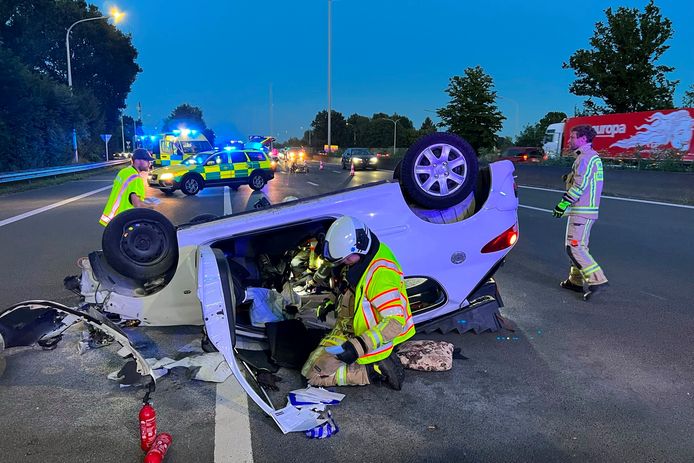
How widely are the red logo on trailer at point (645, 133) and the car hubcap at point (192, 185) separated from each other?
18.3 metres

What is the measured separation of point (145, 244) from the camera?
410 cm

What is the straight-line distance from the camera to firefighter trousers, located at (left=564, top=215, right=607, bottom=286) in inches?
219

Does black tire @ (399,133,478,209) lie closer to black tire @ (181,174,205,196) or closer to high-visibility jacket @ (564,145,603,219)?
high-visibility jacket @ (564,145,603,219)

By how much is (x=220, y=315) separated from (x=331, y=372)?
962 millimetres

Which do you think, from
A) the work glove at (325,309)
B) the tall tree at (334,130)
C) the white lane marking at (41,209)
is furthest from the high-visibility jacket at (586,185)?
the tall tree at (334,130)

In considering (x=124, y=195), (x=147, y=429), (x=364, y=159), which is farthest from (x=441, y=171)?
(x=364, y=159)

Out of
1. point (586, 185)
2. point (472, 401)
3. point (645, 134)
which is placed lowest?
point (472, 401)

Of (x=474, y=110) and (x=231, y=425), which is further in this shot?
(x=474, y=110)

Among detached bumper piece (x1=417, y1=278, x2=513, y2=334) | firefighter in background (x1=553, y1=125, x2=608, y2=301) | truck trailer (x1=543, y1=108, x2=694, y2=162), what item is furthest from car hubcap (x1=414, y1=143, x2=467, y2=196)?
truck trailer (x1=543, y1=108, x2=694, y2=162)

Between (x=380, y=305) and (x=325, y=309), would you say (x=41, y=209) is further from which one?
(x=380, y=305)

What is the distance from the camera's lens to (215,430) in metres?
2.98

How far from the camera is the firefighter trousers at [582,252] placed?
555 centimetres

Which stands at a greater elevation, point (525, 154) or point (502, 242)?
point (525, 154)

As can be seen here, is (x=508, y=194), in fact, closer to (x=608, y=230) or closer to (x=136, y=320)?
(x=136, y=320)
